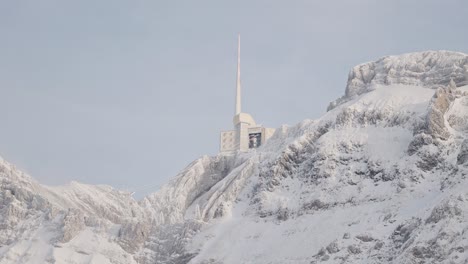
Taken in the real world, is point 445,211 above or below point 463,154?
below

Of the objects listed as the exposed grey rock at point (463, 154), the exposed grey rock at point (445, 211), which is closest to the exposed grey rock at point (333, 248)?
the exposed grey rock at point (445, 211)


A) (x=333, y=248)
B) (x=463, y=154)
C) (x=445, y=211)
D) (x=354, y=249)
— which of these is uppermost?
(x=463, y=154)

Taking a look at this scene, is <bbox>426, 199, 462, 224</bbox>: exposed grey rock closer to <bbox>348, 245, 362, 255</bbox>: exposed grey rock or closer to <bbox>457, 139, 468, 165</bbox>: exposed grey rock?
<bbox>348, 245, 362, 255</bbox>: exposed grey rock

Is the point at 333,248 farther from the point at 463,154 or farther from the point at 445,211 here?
the point at 463,154

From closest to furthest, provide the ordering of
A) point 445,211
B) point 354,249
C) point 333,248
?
point 445,211
point 354,249
point 333,248

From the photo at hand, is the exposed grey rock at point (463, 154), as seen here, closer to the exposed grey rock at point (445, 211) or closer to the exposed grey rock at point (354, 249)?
the exposed grey rock at point (445, 211)

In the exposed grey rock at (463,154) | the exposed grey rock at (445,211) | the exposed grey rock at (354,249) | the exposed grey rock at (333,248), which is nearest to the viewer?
the exposed grey rock at (445,211)

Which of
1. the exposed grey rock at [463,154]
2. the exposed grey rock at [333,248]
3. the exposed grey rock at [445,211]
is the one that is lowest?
the exposed grey rock at [333,248]

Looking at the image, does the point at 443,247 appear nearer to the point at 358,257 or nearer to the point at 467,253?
the point at 467,253

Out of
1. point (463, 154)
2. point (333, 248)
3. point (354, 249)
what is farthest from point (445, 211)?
point (333, 248)

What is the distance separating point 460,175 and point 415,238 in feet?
57.1

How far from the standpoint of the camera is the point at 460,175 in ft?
635

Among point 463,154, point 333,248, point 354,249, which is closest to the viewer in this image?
point 354,249

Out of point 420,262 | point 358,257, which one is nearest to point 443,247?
point 420,262
